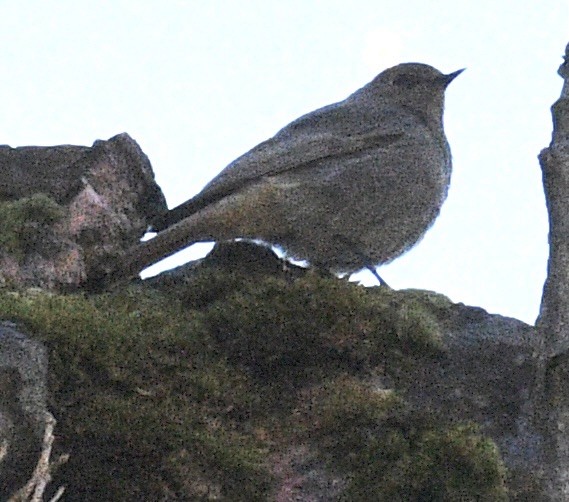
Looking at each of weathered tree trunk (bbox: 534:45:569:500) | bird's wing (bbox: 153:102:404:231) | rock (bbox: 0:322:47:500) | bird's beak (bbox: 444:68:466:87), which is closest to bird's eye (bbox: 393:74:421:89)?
bird's beak (bbox: 444:68:466:87)

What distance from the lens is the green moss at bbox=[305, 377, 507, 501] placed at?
13.9ft

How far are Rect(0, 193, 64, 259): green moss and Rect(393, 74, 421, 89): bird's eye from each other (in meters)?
4.83

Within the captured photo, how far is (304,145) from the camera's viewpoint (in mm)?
8812

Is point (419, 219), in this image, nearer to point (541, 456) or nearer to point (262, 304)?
point (262, 304)

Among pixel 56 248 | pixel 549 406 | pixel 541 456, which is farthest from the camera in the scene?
pixel 56 248

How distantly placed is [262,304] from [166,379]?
28.2 inches

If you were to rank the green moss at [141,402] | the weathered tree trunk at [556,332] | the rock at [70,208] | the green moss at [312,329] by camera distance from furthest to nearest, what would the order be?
the rock at [70,208]
the green moss at [312,329]
the green moss at [141,402]
the weathered tree trunk at [556,332]

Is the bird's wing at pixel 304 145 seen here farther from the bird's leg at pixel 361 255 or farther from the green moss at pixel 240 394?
the green moss at pixel 240 394

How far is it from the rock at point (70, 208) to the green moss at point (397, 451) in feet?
6.22

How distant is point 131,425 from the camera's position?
4305 millimetres

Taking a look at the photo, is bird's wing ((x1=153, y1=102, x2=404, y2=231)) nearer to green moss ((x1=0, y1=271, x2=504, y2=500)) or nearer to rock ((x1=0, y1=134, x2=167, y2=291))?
rock ((x1=0, y1=134, x2=167, y2=291))

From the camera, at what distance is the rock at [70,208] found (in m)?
6.06

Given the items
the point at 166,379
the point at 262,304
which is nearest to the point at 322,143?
the point at 262,304

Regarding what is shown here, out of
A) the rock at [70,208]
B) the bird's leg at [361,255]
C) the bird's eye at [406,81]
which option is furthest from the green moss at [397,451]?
the bird's eye at [406,81]
